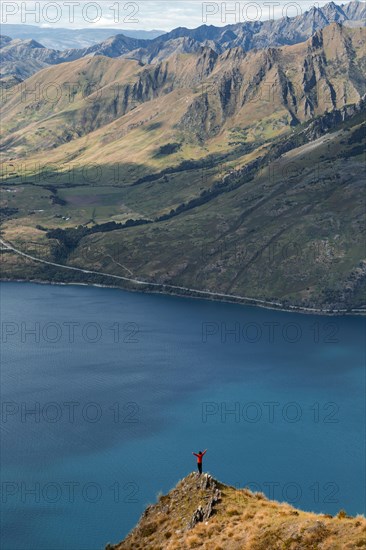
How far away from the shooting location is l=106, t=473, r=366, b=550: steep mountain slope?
140 feet

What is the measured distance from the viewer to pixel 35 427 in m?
192

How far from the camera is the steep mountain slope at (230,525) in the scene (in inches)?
1681

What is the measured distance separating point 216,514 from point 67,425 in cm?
15047

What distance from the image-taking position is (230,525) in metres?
48.4

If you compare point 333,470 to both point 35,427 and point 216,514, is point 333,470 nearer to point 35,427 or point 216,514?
point 35,427
